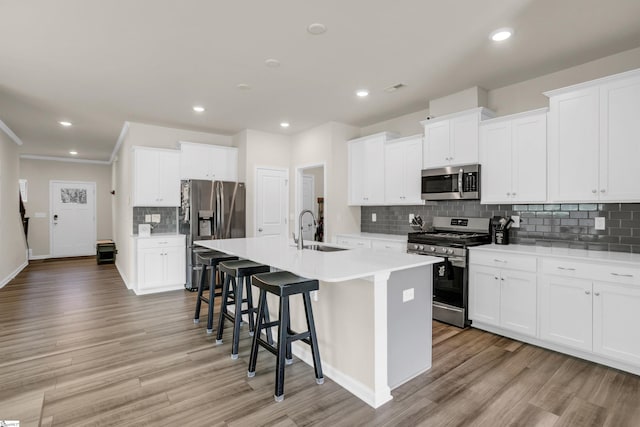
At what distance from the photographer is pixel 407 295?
2432 millimetres

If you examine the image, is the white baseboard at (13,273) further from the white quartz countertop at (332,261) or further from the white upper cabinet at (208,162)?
the white quartz countertop at (332,261)

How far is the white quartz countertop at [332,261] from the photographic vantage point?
6.58ft

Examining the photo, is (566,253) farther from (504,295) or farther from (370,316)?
→ (370,316)

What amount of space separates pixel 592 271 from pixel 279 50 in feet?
10.6

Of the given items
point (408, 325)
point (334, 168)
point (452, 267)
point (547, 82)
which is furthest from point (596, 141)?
point (334, 168)

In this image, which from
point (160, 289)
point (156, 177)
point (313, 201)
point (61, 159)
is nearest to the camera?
point (160, 289)

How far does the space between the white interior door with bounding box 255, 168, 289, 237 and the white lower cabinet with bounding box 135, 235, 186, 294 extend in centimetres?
133

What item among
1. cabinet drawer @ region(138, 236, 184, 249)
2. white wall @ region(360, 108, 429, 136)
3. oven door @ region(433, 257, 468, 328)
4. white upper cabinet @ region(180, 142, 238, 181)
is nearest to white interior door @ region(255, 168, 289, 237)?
white upper cabinet @ region(180, 142, 238, 181)

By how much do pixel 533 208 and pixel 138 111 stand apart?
5.23 metres

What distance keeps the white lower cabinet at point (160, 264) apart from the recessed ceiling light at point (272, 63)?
3255mm

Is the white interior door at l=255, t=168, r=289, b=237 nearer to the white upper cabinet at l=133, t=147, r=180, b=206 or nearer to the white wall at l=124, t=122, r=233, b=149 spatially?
the white wall at l=124, t=122, r=233, b=149

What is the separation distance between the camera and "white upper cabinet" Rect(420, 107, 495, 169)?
12.5 feet

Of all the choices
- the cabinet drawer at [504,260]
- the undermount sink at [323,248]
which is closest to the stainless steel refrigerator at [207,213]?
the undermount sink at [323,248]

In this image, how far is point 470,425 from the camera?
76.9 inches
